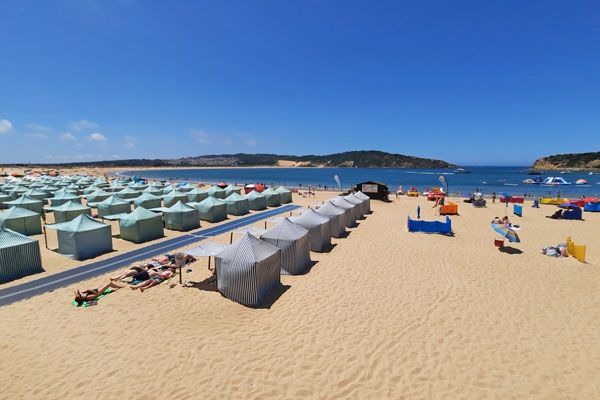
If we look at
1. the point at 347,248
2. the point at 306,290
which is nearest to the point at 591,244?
the point at 347,248

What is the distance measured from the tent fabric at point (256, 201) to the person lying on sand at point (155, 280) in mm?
16504

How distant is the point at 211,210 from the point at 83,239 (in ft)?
31.3

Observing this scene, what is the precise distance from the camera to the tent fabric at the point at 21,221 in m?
17.2

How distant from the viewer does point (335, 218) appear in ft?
56.7

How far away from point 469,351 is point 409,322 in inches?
59.9

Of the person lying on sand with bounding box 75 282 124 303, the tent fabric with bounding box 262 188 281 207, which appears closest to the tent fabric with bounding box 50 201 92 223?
the person lying on sand with bounding box 75 282 124 303

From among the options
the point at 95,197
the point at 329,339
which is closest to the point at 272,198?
the point at 95,197

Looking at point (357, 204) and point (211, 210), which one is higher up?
point (357, 204)

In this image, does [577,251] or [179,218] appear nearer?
[577,251]

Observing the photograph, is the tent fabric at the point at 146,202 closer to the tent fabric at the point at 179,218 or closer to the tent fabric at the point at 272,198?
the tent fabric at the point at 179,218

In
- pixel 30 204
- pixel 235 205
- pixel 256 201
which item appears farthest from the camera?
pixel 256 201

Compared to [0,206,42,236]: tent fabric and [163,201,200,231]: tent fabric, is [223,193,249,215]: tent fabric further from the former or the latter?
[0,206,42,236]: tent fabric

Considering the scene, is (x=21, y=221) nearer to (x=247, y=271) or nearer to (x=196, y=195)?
(x=196, y=195)

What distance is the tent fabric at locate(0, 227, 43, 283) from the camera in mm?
11125
